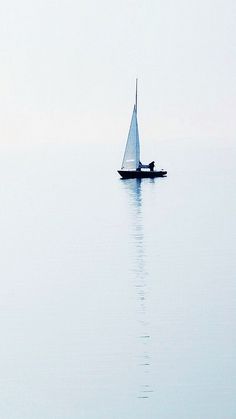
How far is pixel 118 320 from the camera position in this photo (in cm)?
3597

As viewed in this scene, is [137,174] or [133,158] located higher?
[133,158]

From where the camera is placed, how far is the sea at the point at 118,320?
84.0 ft

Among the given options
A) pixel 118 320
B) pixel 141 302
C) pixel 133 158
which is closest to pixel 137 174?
pixel 133 158

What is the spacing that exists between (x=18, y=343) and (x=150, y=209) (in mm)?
58933

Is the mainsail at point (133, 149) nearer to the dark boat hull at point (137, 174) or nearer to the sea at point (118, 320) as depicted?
the dark boat hull at point (137, 174)

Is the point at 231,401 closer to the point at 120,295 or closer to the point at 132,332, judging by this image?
the point at 132,332

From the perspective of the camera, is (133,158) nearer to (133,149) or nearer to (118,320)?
(133,149)

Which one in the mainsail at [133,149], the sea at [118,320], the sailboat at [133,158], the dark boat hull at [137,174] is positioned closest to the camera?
the sea at [118,320]

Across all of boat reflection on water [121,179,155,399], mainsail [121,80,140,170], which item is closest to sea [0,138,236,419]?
boat reflection on water [121,179,155,399]

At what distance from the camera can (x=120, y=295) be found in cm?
4178

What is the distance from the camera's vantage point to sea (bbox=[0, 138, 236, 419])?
84.0ft

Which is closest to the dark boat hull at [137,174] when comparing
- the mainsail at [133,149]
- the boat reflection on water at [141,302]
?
the mainsail at [133,149]

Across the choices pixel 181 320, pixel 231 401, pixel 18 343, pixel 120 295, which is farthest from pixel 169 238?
pixel 231 401

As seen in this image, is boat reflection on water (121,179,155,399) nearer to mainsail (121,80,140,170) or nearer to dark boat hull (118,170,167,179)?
mainsail (121,80,140,170)
